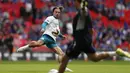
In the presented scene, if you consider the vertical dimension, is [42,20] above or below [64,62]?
below

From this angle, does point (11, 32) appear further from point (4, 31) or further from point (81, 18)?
point (81, 18)

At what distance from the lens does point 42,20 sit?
3731cm

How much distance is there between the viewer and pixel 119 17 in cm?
4103

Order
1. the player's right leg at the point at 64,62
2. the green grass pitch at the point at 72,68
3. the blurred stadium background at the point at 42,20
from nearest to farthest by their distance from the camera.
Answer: the player's right leg at the point at 64,62, the green grass pitch at the point at 72,68, the blurred stadium background at the point at 42,20

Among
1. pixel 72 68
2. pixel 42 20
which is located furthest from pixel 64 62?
pixel 42 20

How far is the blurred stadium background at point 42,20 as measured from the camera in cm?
3278

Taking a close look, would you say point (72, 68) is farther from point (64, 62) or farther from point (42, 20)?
point (42, 20)

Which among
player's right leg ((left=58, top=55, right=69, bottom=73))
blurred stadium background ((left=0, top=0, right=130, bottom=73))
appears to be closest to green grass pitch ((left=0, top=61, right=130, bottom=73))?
player's right leg ((left=58, top=55, right=69, bottom=73))

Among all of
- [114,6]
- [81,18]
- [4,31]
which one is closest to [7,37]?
[4,31]

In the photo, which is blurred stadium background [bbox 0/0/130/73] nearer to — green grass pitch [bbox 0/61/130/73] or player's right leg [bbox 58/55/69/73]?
green grass pitch [bbox 0/61/130/73]

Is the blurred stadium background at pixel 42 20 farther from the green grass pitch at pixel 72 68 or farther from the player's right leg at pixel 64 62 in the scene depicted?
the player's right leg at pixel 64 62

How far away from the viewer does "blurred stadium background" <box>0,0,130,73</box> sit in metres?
32.8

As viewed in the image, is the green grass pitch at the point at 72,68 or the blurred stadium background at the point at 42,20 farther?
the blurred stadium background at the point at 42,20

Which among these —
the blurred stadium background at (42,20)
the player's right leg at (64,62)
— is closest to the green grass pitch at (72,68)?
the player's right leg at (64,62)
